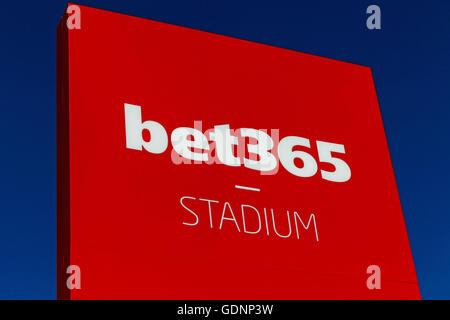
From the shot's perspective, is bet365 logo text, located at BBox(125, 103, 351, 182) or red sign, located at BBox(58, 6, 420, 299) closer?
red sign, located at BBox(58, 6, 420, 299)

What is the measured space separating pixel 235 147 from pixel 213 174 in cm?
37

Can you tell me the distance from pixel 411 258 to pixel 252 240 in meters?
1.65

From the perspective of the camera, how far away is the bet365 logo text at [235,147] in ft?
16.1

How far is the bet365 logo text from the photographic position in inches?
193

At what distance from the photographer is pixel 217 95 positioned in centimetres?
539

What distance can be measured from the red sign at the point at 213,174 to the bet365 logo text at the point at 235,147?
1 cm

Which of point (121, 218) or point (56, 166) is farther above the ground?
point (56, 166)

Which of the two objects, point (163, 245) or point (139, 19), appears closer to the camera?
point (163, 245)

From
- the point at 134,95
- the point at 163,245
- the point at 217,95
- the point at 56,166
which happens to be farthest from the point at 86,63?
the point at 163,245

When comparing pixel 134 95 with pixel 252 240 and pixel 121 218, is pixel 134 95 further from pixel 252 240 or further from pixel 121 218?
pixel 252 240

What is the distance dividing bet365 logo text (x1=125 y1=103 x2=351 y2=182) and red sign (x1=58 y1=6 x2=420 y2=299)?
0.04ft

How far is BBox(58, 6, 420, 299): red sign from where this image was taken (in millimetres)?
4418
